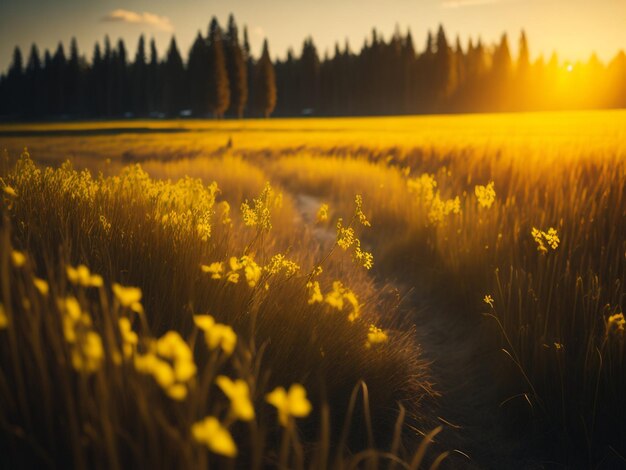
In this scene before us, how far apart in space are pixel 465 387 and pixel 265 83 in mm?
55050

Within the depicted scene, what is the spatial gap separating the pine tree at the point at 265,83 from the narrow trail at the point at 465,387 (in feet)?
175

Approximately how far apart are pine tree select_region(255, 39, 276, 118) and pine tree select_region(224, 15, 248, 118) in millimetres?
2446

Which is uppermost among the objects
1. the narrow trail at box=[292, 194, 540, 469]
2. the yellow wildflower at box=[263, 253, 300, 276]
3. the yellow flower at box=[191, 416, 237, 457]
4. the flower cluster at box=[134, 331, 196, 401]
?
the flower cluster at box=[134, 331, 196, 401]

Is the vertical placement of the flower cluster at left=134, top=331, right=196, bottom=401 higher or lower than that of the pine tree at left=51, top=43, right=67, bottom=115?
lower

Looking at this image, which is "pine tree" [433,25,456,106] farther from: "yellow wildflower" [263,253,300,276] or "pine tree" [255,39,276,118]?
"yellow wildflower" [263,253,300,276]

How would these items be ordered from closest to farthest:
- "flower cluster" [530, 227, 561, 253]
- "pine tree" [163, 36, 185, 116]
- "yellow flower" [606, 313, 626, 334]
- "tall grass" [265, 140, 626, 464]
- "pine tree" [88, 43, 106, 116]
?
"yellow flower" [606, 313, 626, 334]
"tall grass" [265, 140, 626, 464]
"flower cluster" [530, 227, 561, 253]
"pine tree" [163, 36, 185, 116]
"pine tree" [88, 43, 106, 116]

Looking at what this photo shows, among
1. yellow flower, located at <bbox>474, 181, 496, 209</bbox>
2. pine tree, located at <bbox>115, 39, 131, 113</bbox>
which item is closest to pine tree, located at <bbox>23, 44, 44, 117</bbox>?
pine tree, located at <bbox>115, 39, 131, 113</bbox>

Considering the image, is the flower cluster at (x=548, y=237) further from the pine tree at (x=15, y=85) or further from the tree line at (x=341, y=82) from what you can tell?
the pine tree at (x=15, y=85)

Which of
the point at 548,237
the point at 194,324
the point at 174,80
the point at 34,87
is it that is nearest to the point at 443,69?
the point at 174,80

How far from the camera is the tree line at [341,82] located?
210ft

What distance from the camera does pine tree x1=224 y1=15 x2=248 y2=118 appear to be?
168 feet

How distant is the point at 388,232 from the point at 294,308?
14.3ft

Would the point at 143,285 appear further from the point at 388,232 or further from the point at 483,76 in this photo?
the point at 483,76

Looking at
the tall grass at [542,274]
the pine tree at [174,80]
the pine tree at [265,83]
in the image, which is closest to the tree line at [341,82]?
the pine tree at [174,80]
